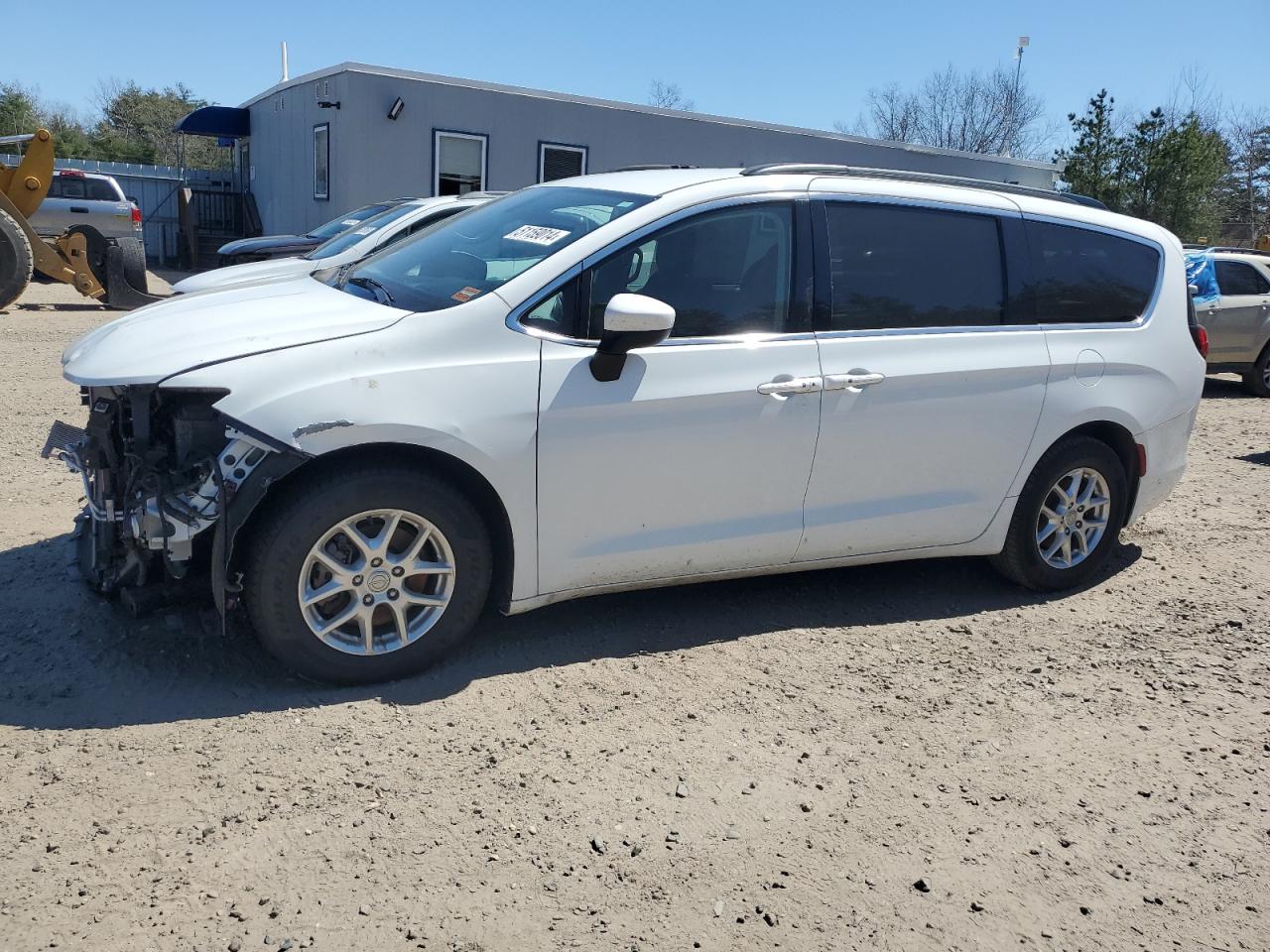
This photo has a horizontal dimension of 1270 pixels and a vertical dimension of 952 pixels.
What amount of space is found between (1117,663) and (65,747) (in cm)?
403

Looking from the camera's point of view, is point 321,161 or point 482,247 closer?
point 482,247

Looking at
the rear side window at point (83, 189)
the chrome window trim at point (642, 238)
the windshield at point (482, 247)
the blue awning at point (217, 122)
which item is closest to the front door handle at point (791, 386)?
the chrome window trim at point (642, 238)

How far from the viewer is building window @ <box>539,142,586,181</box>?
20.6m

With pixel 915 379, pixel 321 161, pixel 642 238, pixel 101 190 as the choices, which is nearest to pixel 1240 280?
pixel 915 379

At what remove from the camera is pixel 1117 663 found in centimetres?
468

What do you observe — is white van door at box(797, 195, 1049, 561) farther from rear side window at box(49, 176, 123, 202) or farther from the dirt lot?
rear side window at box(49, 176, 123, 202)

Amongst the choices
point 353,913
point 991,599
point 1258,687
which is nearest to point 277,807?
point 353,913

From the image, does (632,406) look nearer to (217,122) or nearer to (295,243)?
(295,243)

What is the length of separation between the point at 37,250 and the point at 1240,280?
1547 centimetres

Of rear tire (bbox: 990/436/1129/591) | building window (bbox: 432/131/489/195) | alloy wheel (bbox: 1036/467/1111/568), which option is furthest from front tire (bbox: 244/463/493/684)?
building window (bbox: 432/131/489/195)

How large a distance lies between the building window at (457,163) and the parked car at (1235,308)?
12.0 meters

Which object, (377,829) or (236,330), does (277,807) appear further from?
(236,330)

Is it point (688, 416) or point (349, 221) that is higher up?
point (349, 221)

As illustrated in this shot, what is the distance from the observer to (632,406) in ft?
13.4
